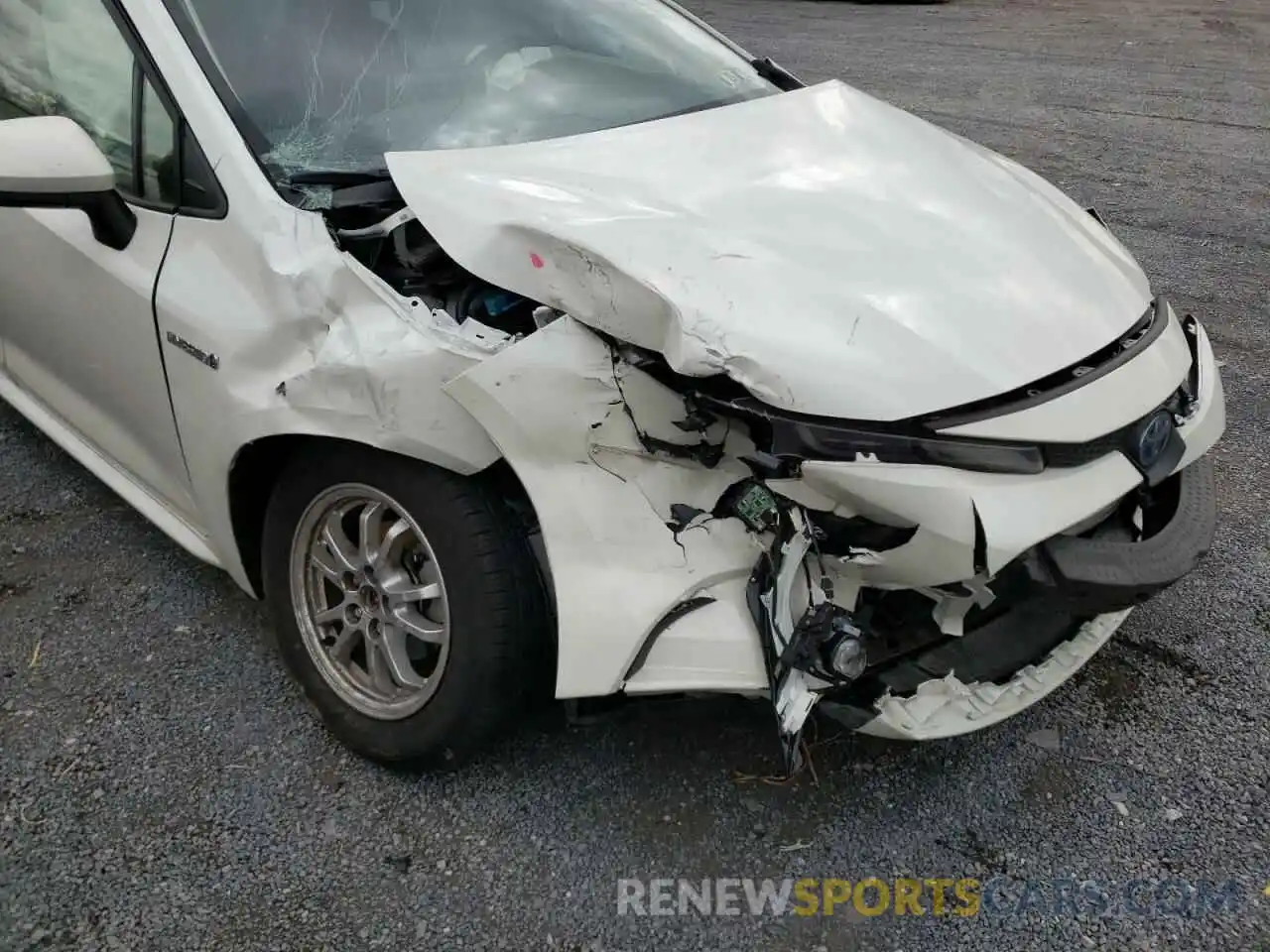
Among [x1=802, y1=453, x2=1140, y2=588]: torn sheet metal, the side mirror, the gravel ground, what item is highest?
the side mirror

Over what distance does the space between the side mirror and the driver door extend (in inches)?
5.4

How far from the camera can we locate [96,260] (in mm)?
2465

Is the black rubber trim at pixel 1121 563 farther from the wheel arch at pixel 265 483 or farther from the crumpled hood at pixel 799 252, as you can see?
the wheel arch at pixel 265 483

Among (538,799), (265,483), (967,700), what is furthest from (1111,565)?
(265,483)

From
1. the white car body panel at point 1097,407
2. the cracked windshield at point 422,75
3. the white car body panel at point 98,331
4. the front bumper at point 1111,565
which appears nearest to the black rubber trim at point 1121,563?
the front bumper at point 1111,565

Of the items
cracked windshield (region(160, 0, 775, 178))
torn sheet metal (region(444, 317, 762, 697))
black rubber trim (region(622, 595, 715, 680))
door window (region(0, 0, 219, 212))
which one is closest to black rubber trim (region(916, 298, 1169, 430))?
torn sheet metal (region(444, 317, 762, 697))

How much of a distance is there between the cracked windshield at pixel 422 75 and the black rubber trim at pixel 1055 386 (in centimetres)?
116

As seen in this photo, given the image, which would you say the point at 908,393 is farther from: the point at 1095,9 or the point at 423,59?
the point at 1095,9

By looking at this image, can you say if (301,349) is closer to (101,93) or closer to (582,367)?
(582,367)

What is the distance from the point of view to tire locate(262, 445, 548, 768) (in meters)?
2.03

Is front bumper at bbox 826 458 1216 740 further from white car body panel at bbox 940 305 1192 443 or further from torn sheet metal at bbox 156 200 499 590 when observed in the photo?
torn sheet metal at bbox 156 200 499 590

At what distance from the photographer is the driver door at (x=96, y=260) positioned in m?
2.38

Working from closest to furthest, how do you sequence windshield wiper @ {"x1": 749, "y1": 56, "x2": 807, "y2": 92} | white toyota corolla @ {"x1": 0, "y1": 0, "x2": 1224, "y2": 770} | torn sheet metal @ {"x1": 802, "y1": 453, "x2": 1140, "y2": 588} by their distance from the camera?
torn sheet metal @ {"x1": 802, "y1": 453, "x2": 1140, "y2": 588} < white toyota corolla @ {"x1": 0, "y1": 0, "x2": 1224, "y2": 770} < windshield wiper @ {"x1": 749, "y1": 56, "x2": 807, "y2": 92}

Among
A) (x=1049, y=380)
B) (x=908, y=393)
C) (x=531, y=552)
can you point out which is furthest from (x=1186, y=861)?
(x=531, y=552)
